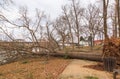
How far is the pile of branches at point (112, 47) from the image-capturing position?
12438 millimetres

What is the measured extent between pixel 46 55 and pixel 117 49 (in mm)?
5249

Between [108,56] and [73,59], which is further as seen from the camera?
[73,59]

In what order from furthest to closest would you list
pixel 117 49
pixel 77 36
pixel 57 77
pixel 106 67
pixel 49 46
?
pixel 77 36
pixel 49 46
pixel 117 49
pixel 106 67
pixel 57 77

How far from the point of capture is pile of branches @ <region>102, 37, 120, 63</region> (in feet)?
40.8

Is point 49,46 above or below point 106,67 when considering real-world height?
above

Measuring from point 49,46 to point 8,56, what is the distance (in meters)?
3.47

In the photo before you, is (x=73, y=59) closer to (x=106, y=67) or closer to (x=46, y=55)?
(x=46, y=55)

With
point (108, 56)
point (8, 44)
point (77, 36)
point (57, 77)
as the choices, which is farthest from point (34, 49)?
point (77, 36)

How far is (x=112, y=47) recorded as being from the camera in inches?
490

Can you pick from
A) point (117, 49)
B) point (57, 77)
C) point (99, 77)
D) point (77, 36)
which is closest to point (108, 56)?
point (117, 49)

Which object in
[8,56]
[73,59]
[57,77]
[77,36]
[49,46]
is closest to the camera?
[57,77]

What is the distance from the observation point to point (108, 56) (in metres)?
12.3

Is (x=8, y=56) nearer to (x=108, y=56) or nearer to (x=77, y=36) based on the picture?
(x=108, y=56)

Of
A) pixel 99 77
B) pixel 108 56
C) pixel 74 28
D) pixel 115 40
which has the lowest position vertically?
pixel 99 77
